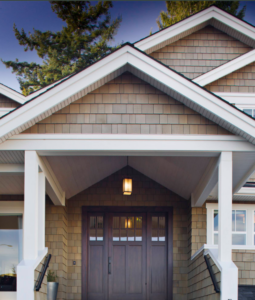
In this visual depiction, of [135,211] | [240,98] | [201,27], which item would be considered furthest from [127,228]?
[201,27]

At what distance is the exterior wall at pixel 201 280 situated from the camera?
630 centimetres

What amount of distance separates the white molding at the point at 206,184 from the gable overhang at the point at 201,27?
11.6 feet

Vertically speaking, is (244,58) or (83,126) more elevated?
(244,58)

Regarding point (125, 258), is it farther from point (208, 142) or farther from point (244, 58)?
point (244, 58)

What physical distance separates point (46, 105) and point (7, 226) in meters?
3.82

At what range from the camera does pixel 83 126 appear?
6.27 meters

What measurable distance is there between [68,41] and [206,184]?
15055mm

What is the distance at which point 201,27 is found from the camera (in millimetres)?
9547

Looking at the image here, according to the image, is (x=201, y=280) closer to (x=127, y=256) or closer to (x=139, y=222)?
(x=127, y=256)

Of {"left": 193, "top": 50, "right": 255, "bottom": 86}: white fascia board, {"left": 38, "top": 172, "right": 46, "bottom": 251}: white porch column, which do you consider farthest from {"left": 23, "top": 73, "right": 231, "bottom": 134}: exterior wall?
{"left": 193, "top": 50, "right": 255, "bottom": 86}: white fascia board

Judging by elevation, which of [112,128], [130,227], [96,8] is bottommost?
[130,227]

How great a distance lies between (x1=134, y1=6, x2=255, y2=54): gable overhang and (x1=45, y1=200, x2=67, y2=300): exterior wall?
14.2ft

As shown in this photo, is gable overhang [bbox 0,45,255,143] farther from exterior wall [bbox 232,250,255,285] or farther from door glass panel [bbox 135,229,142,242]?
door glass panel [bbox 135,229,142,242]

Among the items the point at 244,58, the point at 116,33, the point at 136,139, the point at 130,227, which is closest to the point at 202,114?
the point at 136,139
